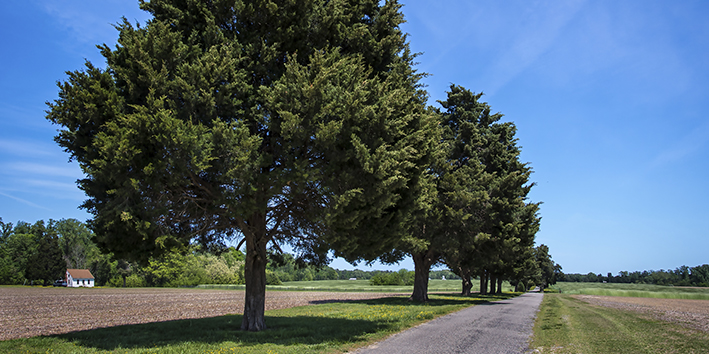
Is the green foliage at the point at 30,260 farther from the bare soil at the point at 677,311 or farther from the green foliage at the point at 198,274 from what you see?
the bare soil at the point at 677,311

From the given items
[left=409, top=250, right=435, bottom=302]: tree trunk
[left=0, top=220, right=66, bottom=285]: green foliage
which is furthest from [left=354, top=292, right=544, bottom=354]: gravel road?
[left=0, top=220, right=66, bottom=285]: green foliage

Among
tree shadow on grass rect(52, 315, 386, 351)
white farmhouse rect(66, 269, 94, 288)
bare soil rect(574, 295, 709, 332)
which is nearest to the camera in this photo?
tree shadow on grass rect(52, 315, 386, 351)

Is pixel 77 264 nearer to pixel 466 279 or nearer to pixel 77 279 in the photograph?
pixel 77 279

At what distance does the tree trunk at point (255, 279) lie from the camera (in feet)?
43.4

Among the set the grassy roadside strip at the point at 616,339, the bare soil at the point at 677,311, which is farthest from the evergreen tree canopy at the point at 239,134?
the bare soil at the point at 677,311

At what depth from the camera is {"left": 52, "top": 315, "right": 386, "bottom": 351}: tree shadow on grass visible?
428 inches

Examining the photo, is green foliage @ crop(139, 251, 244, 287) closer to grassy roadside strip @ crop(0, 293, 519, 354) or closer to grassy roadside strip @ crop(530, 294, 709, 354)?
grassy roadside strip @ crop(0, 293, 519, 354)

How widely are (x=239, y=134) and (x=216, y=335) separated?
21.6ft

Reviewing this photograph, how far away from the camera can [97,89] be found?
10570 millimetres

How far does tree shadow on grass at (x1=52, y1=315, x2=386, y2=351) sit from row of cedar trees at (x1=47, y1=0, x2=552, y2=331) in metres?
1.34

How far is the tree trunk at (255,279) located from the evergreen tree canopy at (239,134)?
5 cm

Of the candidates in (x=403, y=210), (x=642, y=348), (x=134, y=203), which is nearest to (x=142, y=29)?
(x=134, y=203)

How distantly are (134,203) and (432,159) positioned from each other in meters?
10.2

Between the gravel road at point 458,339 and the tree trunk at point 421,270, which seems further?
the tree trunk at point 421,270
